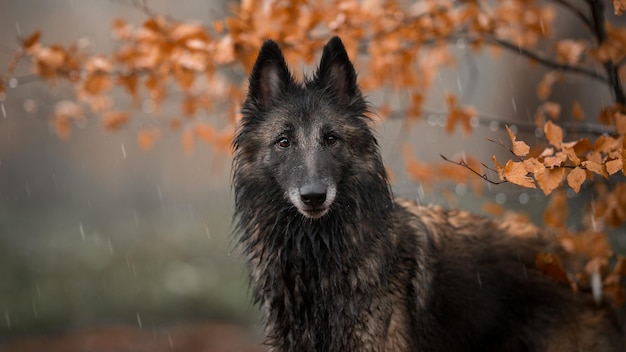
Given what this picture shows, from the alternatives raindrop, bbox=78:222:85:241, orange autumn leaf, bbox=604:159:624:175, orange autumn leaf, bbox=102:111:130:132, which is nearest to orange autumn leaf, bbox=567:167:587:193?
orange autumn leaf, bbox=604:159:624:175

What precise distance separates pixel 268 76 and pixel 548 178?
1.87 meters

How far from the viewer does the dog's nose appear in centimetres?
330

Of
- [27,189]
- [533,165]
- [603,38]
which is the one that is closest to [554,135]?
[533,165]

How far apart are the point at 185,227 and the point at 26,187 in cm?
328

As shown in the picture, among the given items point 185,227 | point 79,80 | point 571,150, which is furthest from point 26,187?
point 571,150

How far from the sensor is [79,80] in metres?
5.12

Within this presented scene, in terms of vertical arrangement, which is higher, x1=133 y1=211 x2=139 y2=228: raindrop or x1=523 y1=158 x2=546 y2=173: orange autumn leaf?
x1=523 y1=158 x2=546 y2=173: orange autumn leaf

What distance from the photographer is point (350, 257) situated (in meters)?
3.69

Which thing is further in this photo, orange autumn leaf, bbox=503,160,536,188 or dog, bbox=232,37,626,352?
dog, bbox=232,37,626,352

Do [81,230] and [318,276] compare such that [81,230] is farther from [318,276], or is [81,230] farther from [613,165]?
[613,165]

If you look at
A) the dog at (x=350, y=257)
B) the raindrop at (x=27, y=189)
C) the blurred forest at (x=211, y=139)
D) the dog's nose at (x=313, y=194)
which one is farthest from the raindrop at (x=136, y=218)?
the dog's nose at (x=313, y=194)

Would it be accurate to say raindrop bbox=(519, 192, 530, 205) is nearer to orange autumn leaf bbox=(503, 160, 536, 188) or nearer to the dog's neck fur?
the dog's neck fur

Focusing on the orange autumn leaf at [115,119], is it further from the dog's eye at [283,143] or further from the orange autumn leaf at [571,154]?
the orange autumn leaf at [571,154]

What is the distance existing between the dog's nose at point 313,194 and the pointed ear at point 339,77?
0.77 meters
